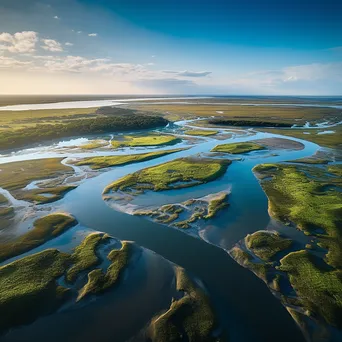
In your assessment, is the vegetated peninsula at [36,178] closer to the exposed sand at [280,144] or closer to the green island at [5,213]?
the green island at [5,213]

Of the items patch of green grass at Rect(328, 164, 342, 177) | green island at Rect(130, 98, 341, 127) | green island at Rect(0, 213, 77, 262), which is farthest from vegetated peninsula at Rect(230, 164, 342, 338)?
green island at Rect(130, 98, 341, 127)

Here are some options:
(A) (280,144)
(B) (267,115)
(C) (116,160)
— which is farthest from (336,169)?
(B) (267,115)

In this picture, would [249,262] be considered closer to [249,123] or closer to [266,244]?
[266,244]

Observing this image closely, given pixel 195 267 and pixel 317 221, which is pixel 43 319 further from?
pixel 317 221

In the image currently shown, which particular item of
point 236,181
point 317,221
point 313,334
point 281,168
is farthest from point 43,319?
point 281,168

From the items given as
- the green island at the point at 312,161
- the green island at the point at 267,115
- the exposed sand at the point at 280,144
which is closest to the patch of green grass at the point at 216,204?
the green island at the point at 312,161
